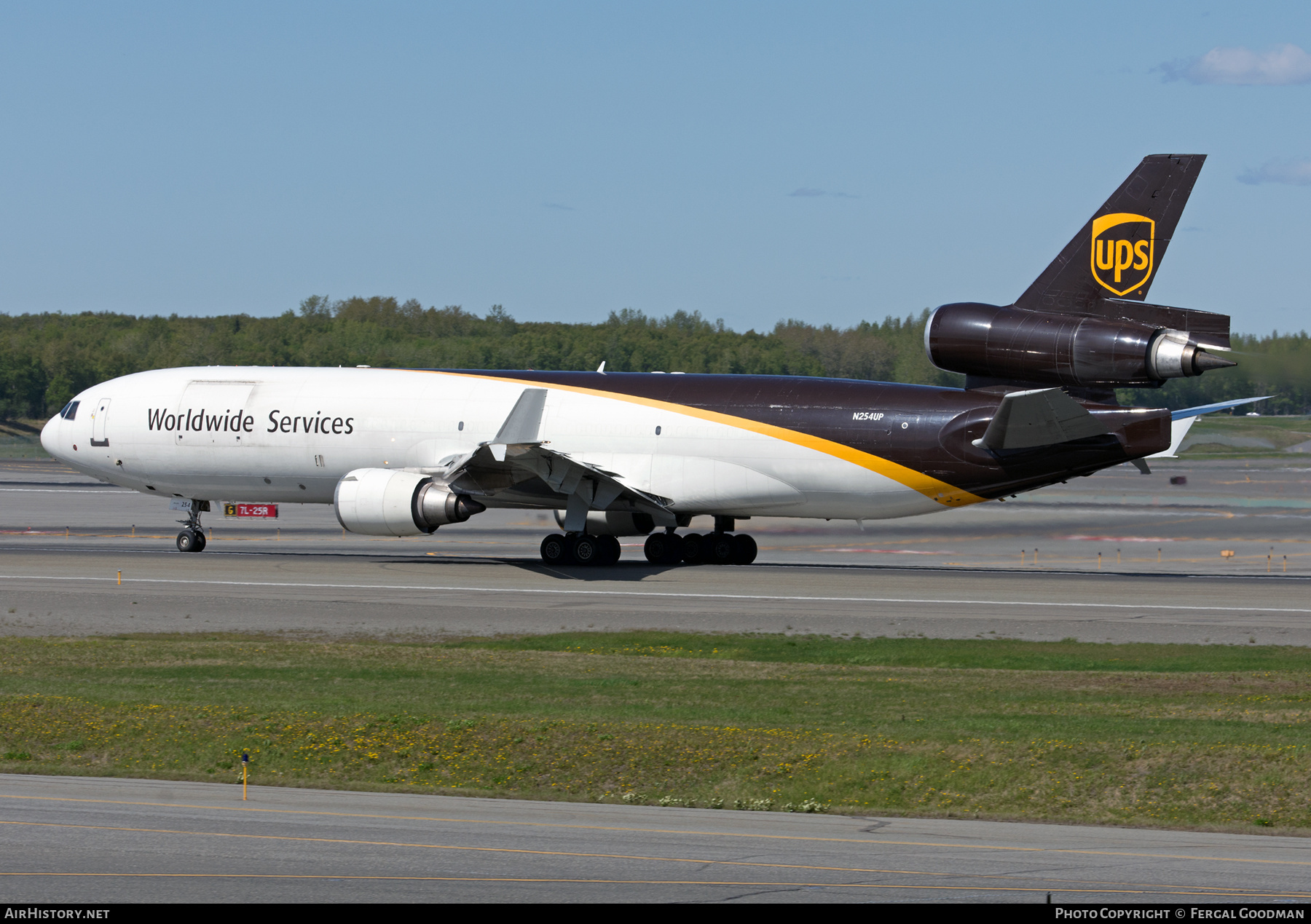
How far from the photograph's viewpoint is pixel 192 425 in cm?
3950

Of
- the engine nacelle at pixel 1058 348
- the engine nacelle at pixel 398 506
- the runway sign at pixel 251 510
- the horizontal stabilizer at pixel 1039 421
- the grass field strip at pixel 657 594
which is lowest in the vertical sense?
the grass field strip at pixel 657 594

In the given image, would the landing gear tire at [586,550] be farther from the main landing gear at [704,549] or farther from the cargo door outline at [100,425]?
the cargo door outline at [100,425]

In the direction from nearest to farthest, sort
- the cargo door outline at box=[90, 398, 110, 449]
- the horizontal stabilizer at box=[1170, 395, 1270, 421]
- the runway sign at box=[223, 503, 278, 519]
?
the horizontal stabilizer at box=[1170, 395, 1270, 421]
the runway sign at box=[223, 503, 278, 519]
the cargo door outline at box=[90, 398, 110, 449]

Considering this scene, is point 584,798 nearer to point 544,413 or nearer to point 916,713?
point 916,713

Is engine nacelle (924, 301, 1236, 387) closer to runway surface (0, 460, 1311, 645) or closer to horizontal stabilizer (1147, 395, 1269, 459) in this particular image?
horizontal stabilizer (1147, 395, 1269, 459)

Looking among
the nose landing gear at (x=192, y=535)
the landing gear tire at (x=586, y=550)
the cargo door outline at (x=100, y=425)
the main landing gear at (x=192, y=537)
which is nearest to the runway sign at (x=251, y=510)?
the nose landing gear at (x=192, y=535)

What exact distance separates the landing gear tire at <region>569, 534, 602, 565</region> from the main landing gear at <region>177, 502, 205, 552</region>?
12014 mm

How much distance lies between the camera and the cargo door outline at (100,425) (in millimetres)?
40719

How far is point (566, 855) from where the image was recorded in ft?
35.6

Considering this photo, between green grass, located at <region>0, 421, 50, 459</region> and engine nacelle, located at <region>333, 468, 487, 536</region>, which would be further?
green grass, located at <region>0, 421, 50, 459</region>

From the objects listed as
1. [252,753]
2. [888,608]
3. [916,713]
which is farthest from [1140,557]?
[252,753]

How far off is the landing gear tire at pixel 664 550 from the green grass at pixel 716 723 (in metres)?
13.7

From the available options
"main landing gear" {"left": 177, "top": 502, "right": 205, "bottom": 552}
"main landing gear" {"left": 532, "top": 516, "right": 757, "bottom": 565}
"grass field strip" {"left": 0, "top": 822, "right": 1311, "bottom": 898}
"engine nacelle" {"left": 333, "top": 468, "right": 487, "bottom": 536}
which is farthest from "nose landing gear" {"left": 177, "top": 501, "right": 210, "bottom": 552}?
"grass field strip" {"left": 0, "top": 822, "right": 1311, "bottom": 898}

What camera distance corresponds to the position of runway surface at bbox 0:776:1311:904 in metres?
9.66
